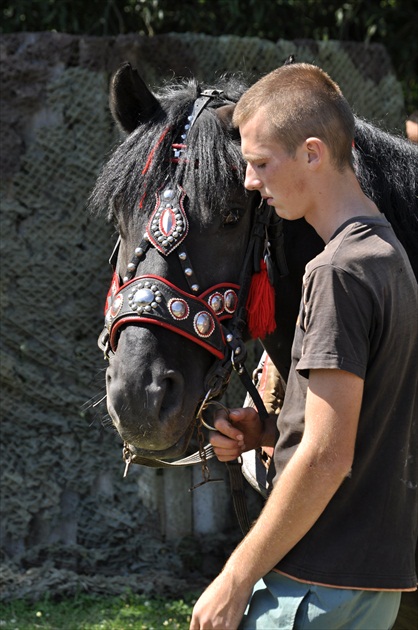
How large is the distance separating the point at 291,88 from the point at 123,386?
2.79ft

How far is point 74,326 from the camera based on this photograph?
191 inches

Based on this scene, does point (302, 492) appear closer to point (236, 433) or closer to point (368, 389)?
point (368, 389)

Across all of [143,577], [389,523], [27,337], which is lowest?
[143,577]

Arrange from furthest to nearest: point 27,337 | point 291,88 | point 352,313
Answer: point 27,337
point 291,88
point 352,313

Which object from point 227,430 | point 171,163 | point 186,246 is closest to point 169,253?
point 186,246

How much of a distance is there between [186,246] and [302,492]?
91 centimetres

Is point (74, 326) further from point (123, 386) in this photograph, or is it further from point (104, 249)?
point (123, 386)

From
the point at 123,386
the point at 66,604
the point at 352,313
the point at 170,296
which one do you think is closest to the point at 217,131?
the point at 170,296

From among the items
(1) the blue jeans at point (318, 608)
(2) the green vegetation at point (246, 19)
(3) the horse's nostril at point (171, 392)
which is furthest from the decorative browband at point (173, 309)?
(2) the green vegetation at point (246, 19)

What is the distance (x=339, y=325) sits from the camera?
1.67 m

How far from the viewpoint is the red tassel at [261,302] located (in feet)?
8.11

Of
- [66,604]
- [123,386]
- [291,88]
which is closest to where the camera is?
[291,88]

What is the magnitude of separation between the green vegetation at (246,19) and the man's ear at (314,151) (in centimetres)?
387

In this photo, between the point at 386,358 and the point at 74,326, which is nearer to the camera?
the point at 386,358
